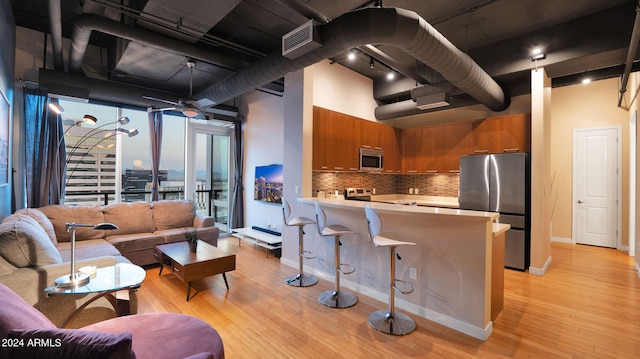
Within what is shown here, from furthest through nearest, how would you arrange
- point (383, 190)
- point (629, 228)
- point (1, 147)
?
point (383, 190) → point (629, 228) → point (1, 147)

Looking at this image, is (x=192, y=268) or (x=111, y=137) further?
(x=111, y=137)

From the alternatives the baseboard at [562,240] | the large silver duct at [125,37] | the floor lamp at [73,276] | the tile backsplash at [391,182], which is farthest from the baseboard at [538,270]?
the large silver duct at [125,37]

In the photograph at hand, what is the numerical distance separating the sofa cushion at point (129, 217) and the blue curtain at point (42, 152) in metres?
0.90

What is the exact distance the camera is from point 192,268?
331cm

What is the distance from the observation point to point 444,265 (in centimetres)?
281

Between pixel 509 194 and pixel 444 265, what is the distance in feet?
8.37

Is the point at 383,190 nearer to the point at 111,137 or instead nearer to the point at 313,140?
the point at 313,140

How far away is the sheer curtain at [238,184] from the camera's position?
22.3 feet

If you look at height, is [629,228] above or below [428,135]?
below

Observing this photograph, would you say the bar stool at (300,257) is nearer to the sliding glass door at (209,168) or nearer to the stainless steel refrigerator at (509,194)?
the stainless steel refrigerator at (509,194)

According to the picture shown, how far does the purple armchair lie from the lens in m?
0.99

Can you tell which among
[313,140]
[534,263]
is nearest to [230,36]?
[313,140]

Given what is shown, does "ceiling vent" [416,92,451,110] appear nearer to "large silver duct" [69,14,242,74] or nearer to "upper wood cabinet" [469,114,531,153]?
"upper wood cabinet" [469,114,531,153]

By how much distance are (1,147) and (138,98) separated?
2.27m
